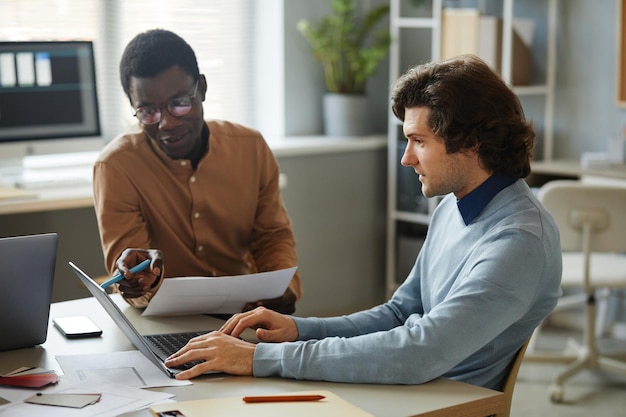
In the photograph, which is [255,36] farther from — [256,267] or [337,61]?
[256,267]

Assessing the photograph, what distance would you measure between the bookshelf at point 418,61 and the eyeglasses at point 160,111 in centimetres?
217

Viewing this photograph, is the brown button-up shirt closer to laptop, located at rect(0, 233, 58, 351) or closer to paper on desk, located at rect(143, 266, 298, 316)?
paper on desk, located at rect(143, 266, 298, 316)

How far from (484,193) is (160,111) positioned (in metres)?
0.83

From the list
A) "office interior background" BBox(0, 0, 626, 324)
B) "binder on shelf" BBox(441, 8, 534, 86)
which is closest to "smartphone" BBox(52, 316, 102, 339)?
"office interior background" BBox(0, 0, 626, 324)

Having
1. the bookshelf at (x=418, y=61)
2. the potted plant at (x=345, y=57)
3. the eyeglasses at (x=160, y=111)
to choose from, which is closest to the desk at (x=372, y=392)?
the eyeglasses at (x=160, y=111)

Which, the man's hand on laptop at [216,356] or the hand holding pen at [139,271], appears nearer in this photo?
the man's hand on laptop at [216,356]

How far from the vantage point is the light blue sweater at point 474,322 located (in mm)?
1485

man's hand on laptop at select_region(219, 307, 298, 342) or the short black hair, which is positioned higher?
the short black hair

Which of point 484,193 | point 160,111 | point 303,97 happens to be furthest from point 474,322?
point 303,97

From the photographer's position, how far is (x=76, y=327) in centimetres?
181

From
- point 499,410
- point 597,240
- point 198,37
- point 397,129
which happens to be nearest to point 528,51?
point 397,129

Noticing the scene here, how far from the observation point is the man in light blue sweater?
1491 millimetres

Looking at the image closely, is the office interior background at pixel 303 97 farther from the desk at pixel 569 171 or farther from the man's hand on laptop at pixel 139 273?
the man's hand on laptop at pixel 139 273

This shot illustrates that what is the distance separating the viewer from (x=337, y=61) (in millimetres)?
4371
